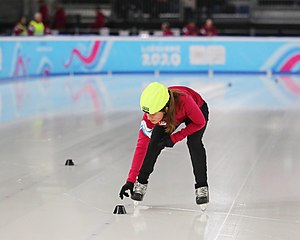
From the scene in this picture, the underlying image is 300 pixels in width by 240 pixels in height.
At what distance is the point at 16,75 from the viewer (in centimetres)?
1530

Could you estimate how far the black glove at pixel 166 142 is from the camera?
4283 millimetres

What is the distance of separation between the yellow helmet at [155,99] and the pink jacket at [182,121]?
0.19 metres

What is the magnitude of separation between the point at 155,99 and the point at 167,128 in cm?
24

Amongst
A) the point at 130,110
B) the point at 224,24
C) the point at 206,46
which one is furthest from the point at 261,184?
the point at 224,24

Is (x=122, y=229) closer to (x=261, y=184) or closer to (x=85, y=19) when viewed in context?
(x=261, y=184)

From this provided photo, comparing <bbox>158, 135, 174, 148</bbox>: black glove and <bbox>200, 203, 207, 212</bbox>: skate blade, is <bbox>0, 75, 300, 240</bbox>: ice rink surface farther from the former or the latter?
<bbox>158, 135, 174, 148</bbox>: black glove

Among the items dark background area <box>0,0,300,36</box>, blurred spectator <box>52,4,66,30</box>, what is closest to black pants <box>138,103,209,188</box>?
dark background area <box>0,0,300,36</box>

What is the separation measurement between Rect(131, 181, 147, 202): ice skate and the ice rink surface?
0.10m

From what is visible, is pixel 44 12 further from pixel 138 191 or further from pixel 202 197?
pixel 202 197

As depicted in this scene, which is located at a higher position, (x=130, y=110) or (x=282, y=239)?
(x=282, y=239)

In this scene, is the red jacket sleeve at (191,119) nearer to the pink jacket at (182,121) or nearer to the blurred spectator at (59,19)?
the pink jacket at (182,121)

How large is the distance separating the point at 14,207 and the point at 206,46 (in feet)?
43.0

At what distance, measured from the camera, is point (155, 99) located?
4102 millimetres

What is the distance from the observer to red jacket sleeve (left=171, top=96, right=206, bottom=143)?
4285mm
